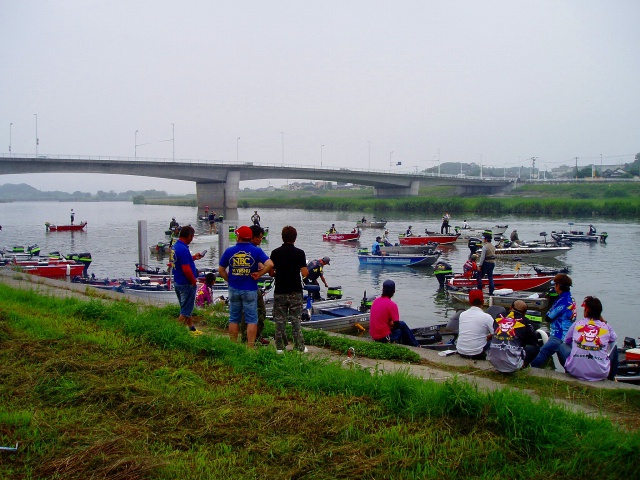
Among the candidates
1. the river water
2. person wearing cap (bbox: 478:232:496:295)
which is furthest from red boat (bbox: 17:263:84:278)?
person wearing cap (bbox: 478:232:496:295)

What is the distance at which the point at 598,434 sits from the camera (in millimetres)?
4840

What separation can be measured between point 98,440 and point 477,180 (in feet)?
325

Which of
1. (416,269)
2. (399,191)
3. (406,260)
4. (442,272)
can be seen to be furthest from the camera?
(399,191)

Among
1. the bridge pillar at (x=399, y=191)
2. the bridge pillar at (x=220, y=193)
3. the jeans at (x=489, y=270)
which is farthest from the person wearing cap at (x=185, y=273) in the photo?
the bridge pillar at (x=399, y=191)

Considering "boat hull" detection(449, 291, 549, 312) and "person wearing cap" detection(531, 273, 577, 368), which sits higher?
"person wearing cap" detection(531, 273, 577, 368)

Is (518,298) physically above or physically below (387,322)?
below

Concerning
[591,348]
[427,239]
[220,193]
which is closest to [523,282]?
[591,348]

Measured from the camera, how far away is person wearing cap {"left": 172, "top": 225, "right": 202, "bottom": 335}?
A: 9.59m

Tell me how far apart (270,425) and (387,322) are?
5.01m

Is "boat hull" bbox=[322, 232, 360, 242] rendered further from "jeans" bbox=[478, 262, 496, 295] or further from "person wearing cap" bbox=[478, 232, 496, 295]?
"jeans" bbox=[478, 262, 496, 295]

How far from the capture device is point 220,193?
248 ft

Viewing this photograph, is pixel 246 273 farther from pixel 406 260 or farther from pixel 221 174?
pixel 221 174

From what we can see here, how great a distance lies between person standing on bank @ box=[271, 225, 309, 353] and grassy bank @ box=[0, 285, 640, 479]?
124 cm

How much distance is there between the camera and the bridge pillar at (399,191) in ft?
295
